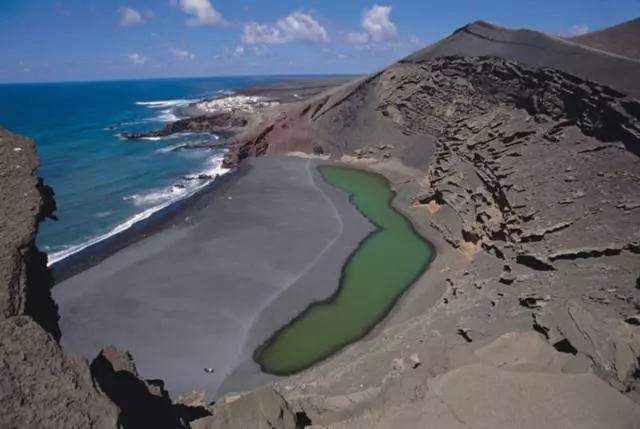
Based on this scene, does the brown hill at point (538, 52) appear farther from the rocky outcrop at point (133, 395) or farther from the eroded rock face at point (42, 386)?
the eroded rock face at point (42, 386)

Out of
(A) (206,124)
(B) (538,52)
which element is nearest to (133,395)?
(B) (538,52)

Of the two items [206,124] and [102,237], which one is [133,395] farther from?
[206,124]

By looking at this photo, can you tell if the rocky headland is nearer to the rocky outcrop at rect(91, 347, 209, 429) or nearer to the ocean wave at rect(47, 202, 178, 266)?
the rocky outcrop at rect(91, 347, 209, 429)

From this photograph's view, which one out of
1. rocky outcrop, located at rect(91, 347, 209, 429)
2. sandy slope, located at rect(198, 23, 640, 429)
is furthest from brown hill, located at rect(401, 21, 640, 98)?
rocky outcrop, located at rect(91, 347, 209, 429)

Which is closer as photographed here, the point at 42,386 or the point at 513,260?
the point at 42,386

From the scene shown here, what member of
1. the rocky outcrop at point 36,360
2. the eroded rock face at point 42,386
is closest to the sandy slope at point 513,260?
the rocky outcrop at point 36,360

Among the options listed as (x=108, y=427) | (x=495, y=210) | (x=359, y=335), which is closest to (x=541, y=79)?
(x=495, y=210)
